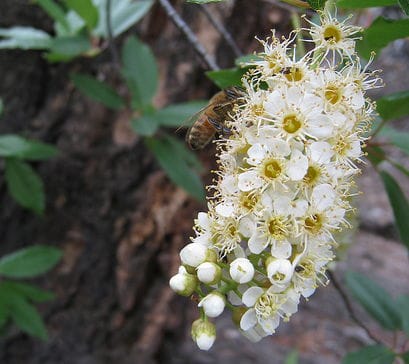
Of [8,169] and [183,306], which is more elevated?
[8,169]

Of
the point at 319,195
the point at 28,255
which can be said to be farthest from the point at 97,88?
the point at 319,195

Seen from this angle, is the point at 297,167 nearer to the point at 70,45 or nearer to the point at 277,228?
the point at 277,228

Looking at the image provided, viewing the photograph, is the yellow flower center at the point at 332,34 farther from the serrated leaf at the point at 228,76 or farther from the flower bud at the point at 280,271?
the flower bud at the point at 280,271

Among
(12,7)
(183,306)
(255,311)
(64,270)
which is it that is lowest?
(183,306)

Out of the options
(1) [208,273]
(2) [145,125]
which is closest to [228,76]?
(1) [208,273]

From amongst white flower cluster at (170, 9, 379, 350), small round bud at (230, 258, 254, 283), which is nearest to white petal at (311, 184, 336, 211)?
white flower cluster at (170, 9, 379, 350)

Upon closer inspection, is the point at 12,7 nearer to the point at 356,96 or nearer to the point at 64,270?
the point at 64,270

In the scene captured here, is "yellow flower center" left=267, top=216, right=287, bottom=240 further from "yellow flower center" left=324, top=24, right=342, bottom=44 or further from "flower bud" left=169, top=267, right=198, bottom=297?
"yellow flower center" left=324, top=24, right=342, bottom=44

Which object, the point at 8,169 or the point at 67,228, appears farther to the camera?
the point at 67,228
